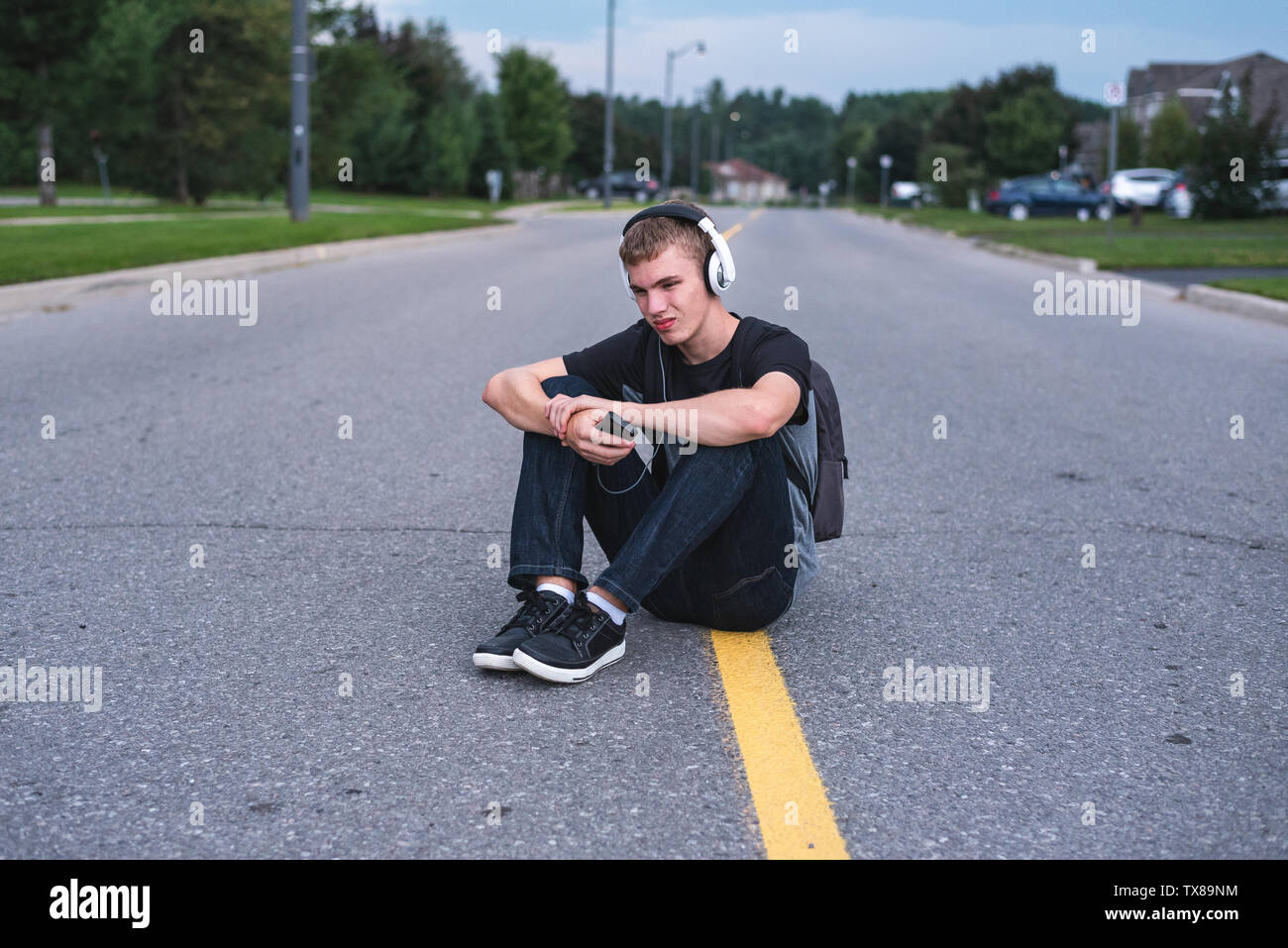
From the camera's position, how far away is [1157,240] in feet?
84.8

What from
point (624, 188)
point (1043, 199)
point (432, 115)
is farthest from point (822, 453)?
point (624, 188)

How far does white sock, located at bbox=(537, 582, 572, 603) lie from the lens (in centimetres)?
383

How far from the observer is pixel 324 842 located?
2.74m

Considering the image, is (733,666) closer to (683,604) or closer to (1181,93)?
(683,604)

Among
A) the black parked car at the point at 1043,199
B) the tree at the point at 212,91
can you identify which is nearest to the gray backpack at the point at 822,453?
the tree at the point at 212,91

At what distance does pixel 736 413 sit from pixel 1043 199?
140 feet

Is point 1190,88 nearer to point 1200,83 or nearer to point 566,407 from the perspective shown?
point 1200,83

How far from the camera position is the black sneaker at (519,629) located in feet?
12.1

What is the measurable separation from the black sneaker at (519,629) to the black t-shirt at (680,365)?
1.93 ft

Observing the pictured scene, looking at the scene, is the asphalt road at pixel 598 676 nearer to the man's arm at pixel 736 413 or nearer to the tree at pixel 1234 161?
the man's arm at pixel 736 413

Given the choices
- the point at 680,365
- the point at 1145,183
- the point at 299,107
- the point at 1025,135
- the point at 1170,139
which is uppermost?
the point at 1025,135

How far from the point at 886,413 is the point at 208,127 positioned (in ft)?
93.6

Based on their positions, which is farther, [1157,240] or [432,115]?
[432,115]
